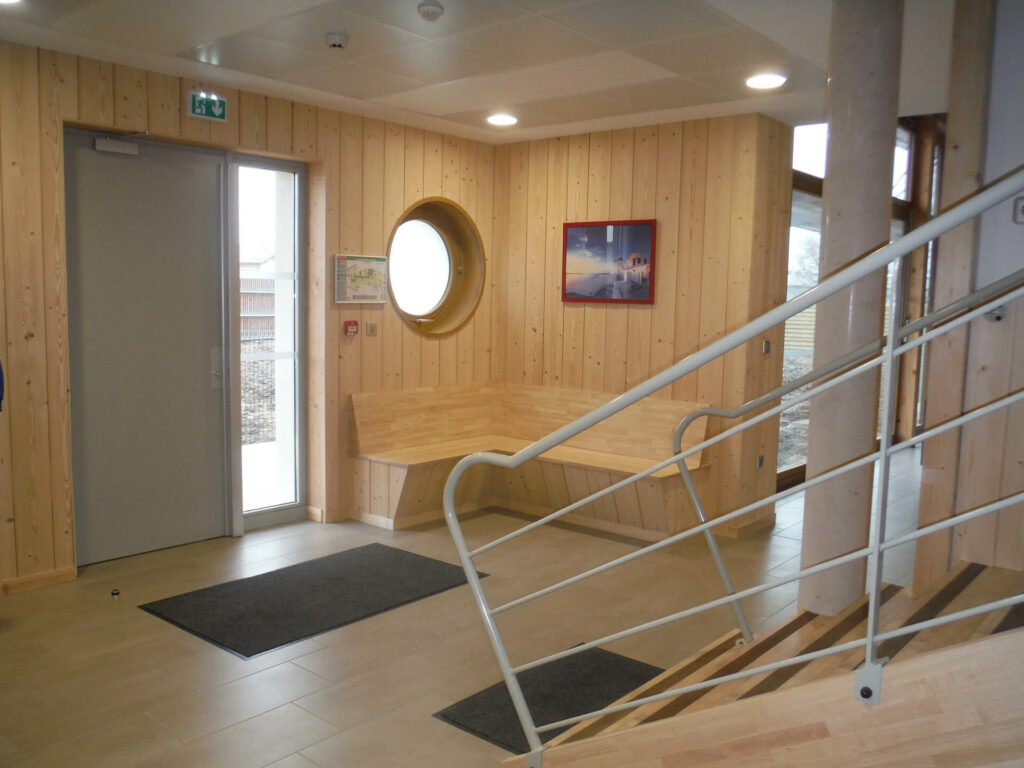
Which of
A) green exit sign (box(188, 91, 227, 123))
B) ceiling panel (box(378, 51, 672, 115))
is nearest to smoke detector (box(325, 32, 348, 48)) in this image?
ceiling panel (box(378, 51, 672, 115))

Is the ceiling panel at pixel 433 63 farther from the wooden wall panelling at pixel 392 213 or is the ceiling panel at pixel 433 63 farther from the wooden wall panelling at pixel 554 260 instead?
the wooden wall panelling at pixel 554 260

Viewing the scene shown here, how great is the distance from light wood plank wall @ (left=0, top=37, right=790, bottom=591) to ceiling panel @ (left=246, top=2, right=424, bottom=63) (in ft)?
3.72

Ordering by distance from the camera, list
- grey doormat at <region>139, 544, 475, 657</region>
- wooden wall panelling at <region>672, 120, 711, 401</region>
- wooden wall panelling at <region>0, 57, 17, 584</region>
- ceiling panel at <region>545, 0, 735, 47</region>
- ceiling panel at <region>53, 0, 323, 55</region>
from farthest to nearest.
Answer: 1. wooden wall panelling at <region>672, 120, 711, 401</region>
2. wooden wall panelling at <region>0, 57, 17, 584</region>
3. grey doormat at <region>139, 544, 475, 657</region>
4. ceiling panel at <region>53, 0, 323, 55</region>
5. ceiling panel at <region>545, 0, 735, 47</region>

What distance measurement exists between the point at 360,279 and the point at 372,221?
44 centimetres

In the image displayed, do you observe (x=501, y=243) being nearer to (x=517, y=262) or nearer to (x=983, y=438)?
(x=517, y=262)

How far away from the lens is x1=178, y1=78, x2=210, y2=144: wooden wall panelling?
190 inches

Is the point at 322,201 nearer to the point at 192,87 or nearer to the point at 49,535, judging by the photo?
the point at 192,87

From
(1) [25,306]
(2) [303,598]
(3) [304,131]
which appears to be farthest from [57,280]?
(2) [303,598]

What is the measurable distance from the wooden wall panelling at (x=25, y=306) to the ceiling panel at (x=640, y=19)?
8.84ft

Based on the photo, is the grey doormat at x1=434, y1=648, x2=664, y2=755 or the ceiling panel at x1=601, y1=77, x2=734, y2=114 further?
the ceiling panel at x1=601, y1=77, x2=734, y2=114

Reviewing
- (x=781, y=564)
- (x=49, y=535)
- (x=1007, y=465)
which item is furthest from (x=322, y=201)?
(x=1007, y=465)

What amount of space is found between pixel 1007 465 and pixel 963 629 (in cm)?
107

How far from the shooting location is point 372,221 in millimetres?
5910

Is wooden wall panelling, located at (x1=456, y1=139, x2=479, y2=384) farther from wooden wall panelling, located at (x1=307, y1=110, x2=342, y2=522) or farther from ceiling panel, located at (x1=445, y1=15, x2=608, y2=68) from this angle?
ceiling panel, located at (x1=445, y1=15, x2=608, y2=68)
